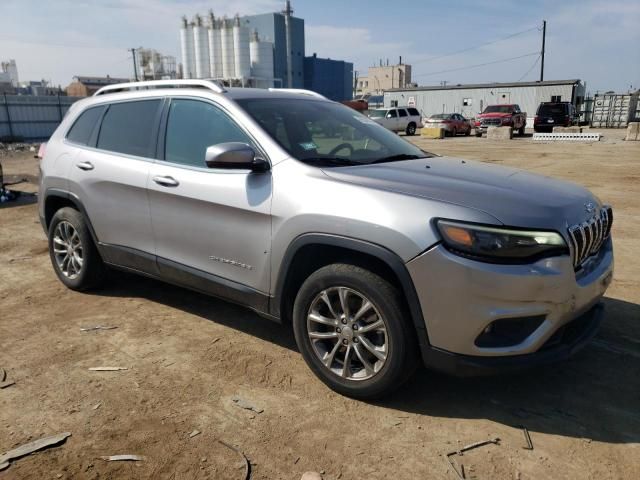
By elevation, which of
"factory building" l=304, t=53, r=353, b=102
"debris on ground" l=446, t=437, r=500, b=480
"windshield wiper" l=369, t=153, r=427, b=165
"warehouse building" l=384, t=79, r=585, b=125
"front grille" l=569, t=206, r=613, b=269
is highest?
"factory building" l=304, t=53, r=353, b=102

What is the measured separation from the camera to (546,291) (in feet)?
8.51

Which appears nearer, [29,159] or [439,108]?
[29,159]

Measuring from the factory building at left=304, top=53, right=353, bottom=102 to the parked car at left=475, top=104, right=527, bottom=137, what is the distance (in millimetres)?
55110

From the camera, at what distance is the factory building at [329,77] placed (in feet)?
287

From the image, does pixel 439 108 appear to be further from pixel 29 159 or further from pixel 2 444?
pixel 2 444

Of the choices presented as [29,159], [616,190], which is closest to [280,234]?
[616,190]

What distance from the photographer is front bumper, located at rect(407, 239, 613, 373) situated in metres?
2.54

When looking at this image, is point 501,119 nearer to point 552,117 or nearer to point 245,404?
point 552,117

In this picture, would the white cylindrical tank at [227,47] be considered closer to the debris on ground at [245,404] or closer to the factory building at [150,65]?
the factory building at [150,65]

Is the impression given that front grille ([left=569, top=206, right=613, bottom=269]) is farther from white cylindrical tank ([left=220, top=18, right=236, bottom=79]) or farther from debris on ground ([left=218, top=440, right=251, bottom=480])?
white cylindrical tank ([left=220, top=18, right=236, bottom=79])

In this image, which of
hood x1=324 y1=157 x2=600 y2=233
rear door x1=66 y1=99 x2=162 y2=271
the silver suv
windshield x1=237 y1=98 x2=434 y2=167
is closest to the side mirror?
the silver suv

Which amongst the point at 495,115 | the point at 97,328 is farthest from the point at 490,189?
the point at 495,115

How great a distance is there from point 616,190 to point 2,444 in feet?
35.8

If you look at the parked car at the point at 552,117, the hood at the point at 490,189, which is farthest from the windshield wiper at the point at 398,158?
the parked car at the point at 552,117
